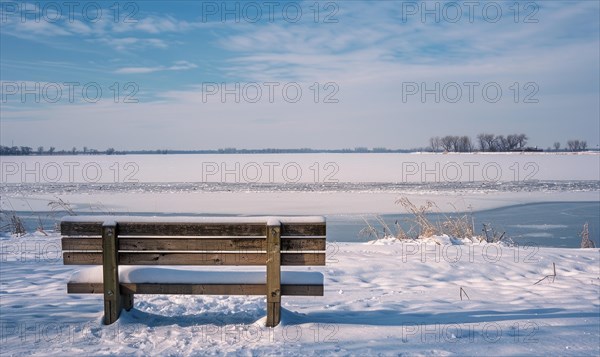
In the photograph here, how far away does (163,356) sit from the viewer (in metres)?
3.84

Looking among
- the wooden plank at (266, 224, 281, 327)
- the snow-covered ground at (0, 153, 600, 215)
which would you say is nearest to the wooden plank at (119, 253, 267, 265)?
the wooden plank at (266, 224, 281, 327)

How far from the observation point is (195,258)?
4.41m

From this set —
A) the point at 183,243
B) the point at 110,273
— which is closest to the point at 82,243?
the point at 110,273

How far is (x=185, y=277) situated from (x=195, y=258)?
8.5 inches

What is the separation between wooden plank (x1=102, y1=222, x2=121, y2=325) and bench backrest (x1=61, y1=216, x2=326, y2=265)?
28 millimetres

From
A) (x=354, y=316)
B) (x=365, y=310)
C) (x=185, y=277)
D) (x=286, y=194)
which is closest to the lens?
(x=185, y=277)

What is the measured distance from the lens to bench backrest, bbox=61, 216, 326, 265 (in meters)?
4.35

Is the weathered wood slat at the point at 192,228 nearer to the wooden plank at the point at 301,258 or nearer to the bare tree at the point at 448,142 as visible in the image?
the wooden plank at the point at 301,258

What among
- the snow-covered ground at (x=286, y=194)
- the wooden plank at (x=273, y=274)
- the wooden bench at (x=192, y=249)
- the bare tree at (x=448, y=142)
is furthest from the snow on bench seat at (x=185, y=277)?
the bare tree at (x=448, y=142)

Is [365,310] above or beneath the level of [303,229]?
beneath

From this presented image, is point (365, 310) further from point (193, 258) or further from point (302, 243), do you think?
point (193, 258)

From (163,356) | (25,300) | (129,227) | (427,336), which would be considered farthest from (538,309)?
(25,300)

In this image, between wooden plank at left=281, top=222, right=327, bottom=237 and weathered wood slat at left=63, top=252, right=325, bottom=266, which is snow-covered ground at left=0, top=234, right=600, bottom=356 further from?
wooden plank at left=281, top=222, right=327, bottom=237

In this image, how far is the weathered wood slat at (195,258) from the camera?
439 cm
